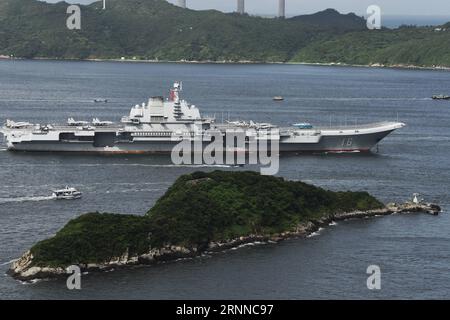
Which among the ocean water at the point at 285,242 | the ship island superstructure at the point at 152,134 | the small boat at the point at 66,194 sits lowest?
the ocean water at the point at 285,242

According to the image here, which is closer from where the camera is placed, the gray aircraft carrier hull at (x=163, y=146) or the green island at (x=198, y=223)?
the green island at (x=198, y=223)

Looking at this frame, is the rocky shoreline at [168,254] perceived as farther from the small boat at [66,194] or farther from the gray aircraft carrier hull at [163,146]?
the gray aircraft carrier hull at [163,146]

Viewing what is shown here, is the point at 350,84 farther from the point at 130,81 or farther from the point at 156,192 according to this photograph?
the point at 156,192

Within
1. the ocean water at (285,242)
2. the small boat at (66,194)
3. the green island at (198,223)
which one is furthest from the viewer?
the small boat at (66,194)

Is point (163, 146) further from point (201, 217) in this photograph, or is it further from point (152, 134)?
point (201, 217)

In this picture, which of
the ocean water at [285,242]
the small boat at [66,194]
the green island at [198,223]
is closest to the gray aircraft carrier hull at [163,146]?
the ocean water at [285,242]

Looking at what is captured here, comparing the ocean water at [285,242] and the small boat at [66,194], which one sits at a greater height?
the small boat at [66,194]
